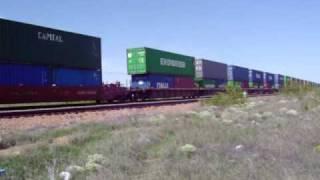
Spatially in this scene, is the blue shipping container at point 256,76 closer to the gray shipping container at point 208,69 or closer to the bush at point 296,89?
the gray shipping container at point 208,69

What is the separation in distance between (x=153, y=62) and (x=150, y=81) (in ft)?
7.10

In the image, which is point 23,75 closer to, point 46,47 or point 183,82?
point 46,47

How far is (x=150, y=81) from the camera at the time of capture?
42094 millimetres

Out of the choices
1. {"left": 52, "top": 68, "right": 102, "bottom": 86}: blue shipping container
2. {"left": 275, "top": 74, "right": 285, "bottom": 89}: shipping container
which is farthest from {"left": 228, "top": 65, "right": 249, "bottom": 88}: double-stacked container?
{"left": 52, "top": 68, "right": 102, "bottom": 86}: blue shipping container

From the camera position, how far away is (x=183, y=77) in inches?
1950

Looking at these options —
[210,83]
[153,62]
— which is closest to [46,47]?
[153,62]

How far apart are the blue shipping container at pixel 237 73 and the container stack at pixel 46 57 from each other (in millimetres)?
30276

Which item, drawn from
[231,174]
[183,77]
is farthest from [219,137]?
[183,77]

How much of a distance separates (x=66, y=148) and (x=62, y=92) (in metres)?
20.1

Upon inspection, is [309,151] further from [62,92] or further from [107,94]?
[107,94]

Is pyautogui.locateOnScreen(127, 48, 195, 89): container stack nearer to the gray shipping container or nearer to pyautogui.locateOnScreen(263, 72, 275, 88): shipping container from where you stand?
the gray shipping container

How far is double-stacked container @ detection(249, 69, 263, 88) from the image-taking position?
228 ft

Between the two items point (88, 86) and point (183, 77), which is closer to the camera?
point (88, 86)

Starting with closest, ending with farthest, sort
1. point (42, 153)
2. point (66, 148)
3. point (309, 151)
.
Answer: point (309, 151)
point (42, 153)
point (66, 148)
